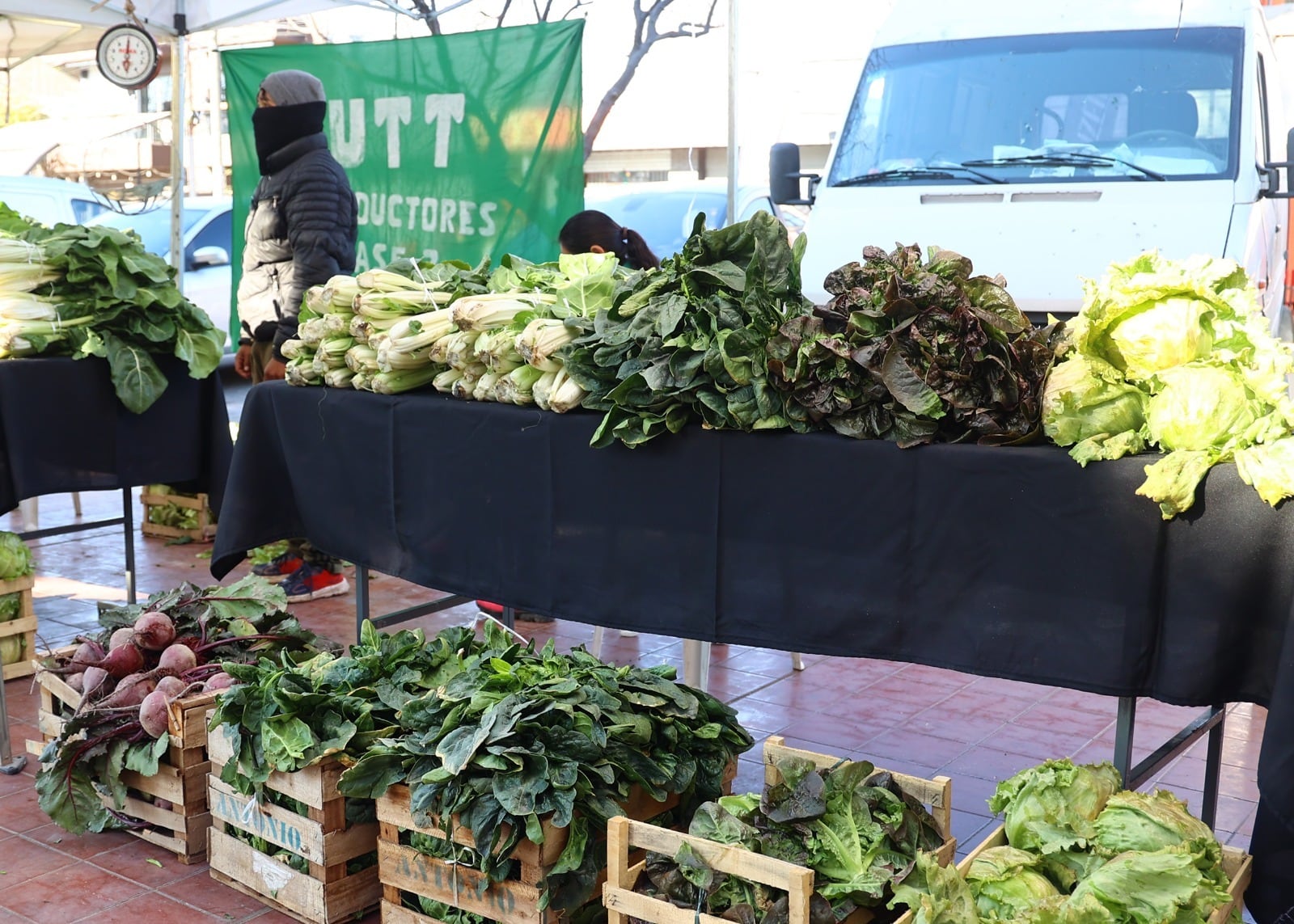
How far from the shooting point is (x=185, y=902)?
3.36 meters

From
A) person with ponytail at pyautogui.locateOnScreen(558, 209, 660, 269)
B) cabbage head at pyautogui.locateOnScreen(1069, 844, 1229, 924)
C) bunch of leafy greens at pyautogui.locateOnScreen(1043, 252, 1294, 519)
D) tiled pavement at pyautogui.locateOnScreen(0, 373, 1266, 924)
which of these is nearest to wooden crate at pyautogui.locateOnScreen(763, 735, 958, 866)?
cabbage head at pyautogui.locateOnScreen(1069, 844, 1229, 924)

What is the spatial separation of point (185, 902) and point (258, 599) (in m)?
1.06

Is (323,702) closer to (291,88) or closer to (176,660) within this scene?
(176,660)

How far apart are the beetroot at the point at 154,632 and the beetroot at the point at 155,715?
393 mm

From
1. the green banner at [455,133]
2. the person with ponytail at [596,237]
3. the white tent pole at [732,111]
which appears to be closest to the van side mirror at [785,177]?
the white tent pole at [732,111]

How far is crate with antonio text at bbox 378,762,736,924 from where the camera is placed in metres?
2.83

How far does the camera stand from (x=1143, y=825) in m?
2.51

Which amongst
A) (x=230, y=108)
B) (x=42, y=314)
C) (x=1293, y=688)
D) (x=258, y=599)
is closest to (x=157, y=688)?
(x=258, y=599)

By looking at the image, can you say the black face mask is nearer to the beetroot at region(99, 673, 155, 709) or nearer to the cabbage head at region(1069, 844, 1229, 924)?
the beetroot at region(99, 673, 155, 709)

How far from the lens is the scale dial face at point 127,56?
7223 mm

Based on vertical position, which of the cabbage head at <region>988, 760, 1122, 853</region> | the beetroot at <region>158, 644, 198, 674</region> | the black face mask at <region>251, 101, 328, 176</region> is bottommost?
the beetroot at <region>158, 644, 198, 674</region>

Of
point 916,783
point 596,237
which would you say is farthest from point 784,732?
point 596,237

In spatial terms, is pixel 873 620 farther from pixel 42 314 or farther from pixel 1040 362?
pixel 42 314

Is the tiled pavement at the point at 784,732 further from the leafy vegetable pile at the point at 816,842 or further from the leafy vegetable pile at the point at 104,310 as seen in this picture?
the leafy vegetable pile at the point at 104,310
